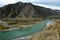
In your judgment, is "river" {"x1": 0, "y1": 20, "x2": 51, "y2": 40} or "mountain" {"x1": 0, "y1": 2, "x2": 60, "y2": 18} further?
"mountain" {"x1": 0, "y1": 2, "x2": 60, "y2": 18}

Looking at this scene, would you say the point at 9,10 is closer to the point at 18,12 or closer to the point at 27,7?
the point at 18,12

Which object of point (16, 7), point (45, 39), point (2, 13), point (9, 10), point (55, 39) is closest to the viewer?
point (55, 39)

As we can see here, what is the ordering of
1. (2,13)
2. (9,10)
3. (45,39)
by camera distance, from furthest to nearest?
(9,10) < (2,13) < (45,39)

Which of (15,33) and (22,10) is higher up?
(22,10)

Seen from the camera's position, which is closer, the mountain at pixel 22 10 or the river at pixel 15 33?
the river at pixel 15 33

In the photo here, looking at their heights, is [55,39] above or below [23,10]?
below

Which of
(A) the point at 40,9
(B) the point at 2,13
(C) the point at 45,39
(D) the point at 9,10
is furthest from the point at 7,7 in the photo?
(C) the point at 45,39

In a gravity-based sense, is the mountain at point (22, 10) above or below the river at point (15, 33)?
above

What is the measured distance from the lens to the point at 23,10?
139 m

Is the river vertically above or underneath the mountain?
underneath

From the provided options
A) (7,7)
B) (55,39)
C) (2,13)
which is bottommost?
(55,39)

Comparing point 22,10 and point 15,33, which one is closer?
point 15,33

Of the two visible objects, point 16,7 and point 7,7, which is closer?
point 7,7

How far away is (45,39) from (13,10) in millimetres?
111277
